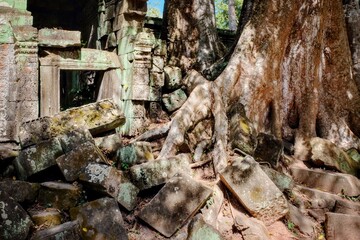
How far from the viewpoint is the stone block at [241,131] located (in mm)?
4238

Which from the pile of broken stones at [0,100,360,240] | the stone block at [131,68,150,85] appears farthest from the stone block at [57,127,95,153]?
the stone block at [131,68,150,85]

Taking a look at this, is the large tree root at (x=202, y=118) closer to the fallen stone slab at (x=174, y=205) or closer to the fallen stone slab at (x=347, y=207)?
the fallen stone slab at (x=174, y=205)

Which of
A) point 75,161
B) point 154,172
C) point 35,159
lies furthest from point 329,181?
point 35,159

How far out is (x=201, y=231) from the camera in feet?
9.63

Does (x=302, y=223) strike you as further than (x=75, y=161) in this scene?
Yes

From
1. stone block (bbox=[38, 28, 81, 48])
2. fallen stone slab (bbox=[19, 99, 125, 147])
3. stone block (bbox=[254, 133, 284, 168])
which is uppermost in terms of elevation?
stone block (bbox=[38, 28, 81, 48])

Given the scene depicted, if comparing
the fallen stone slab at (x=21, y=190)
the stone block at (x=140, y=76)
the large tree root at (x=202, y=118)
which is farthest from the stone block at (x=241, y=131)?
the fallen stone slab at (x=21, y=190)

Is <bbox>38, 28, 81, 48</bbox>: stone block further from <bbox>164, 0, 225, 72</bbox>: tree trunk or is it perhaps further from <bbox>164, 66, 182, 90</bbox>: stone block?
<bbox>164, 0, 225, 72</bbox>: tree trunk

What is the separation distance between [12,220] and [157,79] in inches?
148

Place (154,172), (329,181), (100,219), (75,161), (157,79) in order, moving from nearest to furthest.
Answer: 1. (100,219)
2. (75,161)
3. (154,172)
4. (329,181)
5. (157,79)

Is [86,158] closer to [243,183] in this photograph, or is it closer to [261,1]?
[243,183]

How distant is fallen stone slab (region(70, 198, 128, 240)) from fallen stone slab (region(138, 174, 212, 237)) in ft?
0.98

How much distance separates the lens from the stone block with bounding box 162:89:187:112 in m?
6.01

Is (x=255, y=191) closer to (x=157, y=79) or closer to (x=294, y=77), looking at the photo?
(x=294, y=77)
